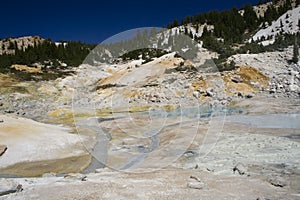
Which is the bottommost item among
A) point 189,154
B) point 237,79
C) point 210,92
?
point 189,154

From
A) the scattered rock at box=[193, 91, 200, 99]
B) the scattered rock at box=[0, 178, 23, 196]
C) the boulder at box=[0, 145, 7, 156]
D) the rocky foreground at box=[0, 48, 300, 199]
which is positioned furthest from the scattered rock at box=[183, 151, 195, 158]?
the scattered rock at box=[193, 91, 200, 99]

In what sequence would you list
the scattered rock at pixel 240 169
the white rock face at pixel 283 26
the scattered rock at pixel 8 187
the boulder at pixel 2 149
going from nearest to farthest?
the scattered rock at pixel 8 187
the scattered rock at pixel 240 169
the boulder at pixel 2 149
the white rock face at pixel 283 26

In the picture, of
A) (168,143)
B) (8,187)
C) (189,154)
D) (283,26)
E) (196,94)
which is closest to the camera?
(8,187)

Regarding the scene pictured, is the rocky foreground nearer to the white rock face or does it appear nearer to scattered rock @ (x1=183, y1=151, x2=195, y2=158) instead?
scattered rock @ (x1=183, y1=151, x2=195, y2=158)

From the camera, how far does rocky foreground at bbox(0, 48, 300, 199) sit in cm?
978

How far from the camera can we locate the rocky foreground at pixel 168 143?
9.78 metres

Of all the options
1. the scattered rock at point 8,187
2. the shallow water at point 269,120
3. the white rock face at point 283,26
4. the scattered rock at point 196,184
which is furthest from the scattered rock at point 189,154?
the white rock face at point 283,26

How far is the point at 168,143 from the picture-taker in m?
18.6

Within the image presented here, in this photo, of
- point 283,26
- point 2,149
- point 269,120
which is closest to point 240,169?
point 269,120

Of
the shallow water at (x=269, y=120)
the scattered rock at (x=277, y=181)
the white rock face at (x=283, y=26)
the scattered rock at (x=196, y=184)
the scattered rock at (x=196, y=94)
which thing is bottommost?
the scattered rock at (x=277, y=181)

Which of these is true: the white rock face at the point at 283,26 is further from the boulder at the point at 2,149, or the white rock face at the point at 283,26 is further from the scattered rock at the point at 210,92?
the boulder at the point at 2,149

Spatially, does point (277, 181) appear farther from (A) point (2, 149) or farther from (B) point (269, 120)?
(A) point (2, 149)

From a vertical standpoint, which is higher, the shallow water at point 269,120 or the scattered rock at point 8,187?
the shallow water at point 269,120

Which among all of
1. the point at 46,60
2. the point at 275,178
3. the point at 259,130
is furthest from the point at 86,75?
the point at 275,178
